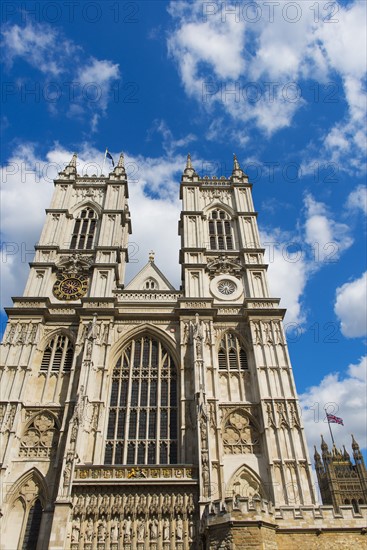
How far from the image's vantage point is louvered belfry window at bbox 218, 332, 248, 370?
78.8 ft

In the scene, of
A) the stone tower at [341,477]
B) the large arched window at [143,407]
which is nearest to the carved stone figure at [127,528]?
the large arched window at [143,407]

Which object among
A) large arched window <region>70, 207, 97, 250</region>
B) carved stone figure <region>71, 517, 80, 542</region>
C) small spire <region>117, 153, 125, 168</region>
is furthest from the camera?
small spire <region>117, 153, 125, 168</region>

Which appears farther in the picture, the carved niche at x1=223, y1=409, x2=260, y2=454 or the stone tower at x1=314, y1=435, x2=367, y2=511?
the stone tower at x1=314, y1=435, x2=367, y2=511

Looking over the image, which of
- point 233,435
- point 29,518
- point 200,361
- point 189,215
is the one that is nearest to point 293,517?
point 233,435

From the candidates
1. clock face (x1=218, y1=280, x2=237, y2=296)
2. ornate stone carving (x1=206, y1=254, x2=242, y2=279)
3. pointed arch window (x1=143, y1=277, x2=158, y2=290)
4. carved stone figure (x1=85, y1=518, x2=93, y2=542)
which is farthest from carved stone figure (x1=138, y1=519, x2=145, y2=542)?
ornate stone carving (x1=206, y1=254, x2=242, y2=279)

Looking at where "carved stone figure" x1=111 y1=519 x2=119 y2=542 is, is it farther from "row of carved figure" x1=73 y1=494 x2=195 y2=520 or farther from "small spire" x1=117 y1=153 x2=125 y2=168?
"small spire" x1=117 y1=153 x2=125 y2=168

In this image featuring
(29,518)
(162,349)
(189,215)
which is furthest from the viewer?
(189,215)

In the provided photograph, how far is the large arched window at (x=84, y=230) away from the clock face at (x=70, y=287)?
9.66ft

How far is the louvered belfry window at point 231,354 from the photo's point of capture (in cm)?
2403

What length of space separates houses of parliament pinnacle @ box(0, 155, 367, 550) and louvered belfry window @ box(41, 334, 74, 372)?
0.25ft

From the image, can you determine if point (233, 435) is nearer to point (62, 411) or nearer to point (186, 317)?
point (186, 317)

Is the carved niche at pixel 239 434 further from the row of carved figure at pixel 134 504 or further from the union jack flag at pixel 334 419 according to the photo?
the union jack flag at pixel 334 419

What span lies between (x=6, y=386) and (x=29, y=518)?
620 centimetres

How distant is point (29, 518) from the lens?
18.7 metres
